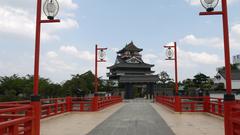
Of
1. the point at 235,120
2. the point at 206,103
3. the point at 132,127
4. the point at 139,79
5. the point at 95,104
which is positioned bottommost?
the point at 132,127

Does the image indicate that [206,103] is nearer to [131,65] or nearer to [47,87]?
[47,87]

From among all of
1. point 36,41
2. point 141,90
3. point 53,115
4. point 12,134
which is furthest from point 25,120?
point 141,90

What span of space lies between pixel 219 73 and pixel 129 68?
20.7 m

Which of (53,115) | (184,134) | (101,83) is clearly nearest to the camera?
(184,134)

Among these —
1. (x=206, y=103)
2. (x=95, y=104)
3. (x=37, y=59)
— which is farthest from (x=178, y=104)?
(x=37, y=59)

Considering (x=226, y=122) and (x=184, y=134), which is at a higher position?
(x=226, y=122)

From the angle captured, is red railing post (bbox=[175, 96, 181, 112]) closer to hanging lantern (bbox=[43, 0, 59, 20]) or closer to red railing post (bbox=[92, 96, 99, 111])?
red railing post (bbox=[92, 96, 99, 111])

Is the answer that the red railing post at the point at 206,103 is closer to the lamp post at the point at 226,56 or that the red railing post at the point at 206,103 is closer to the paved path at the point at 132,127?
the paved path at the point at 132,127

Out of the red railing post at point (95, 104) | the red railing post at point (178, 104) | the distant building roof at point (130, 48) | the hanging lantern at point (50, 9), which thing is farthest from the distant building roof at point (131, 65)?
the hanging lantern at point (50, 9)

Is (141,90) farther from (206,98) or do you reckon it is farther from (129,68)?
(206,98)

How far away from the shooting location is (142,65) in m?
72.2

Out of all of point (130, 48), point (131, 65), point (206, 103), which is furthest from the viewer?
point (130, 48)

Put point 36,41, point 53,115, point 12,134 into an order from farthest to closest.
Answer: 1. point 53,115
2. point 36,41
3. point 12,134

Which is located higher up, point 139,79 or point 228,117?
point 139,79
